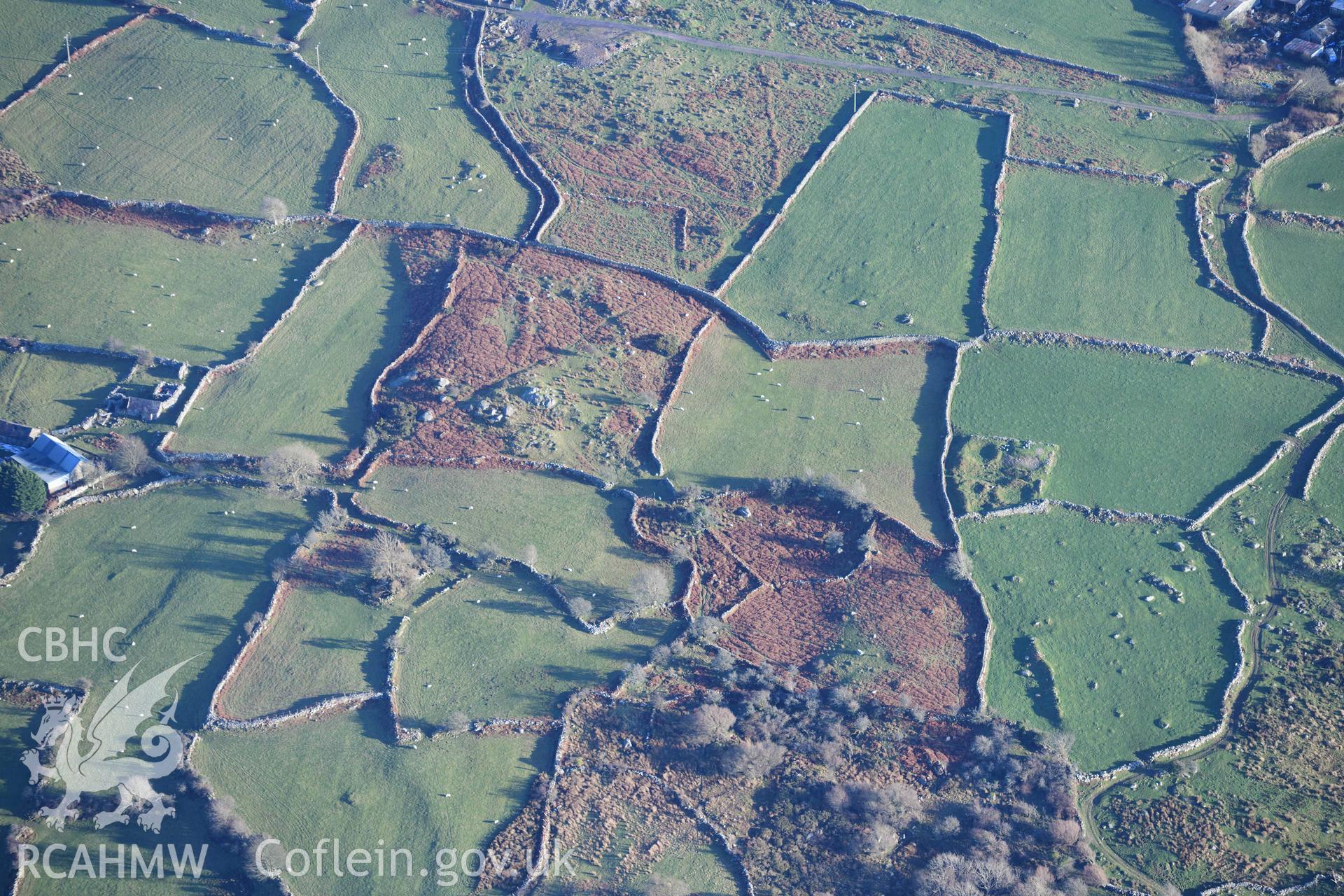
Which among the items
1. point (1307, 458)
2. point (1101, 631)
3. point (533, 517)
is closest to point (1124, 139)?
point (1307, 458)

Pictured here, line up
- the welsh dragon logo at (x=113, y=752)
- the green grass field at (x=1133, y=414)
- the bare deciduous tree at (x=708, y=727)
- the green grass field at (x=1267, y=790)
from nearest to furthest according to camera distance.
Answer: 1. the green grass field at (x=1267, y=790)
2. the welsh dragon logo at (x=113, y=752)
3. the bare deciduous tree at (x=708, y=727)
4. the green grass field at (x=1133, y=414)

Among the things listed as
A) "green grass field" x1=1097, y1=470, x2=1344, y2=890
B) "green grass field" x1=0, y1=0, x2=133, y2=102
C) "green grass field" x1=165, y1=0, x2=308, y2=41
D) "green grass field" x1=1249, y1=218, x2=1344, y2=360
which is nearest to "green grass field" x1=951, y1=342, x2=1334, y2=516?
"green grass field" x1=1249, y1=218, x2=1344, y2=360

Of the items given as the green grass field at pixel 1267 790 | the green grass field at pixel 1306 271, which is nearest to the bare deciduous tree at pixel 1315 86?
the green grass field at pixel 1306 271

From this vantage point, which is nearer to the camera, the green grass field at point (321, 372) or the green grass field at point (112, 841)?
the green grass field at point (112, 841)

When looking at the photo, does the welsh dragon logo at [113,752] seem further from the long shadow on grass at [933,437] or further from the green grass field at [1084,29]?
the green grass field at [1084,29]

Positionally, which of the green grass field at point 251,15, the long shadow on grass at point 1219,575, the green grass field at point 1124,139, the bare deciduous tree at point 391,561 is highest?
the green grass field at point 1124,139

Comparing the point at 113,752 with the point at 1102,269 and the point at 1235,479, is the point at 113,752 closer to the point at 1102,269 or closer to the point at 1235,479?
the point at 1235,479

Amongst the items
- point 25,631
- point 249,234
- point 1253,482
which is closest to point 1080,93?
point 1253,482
